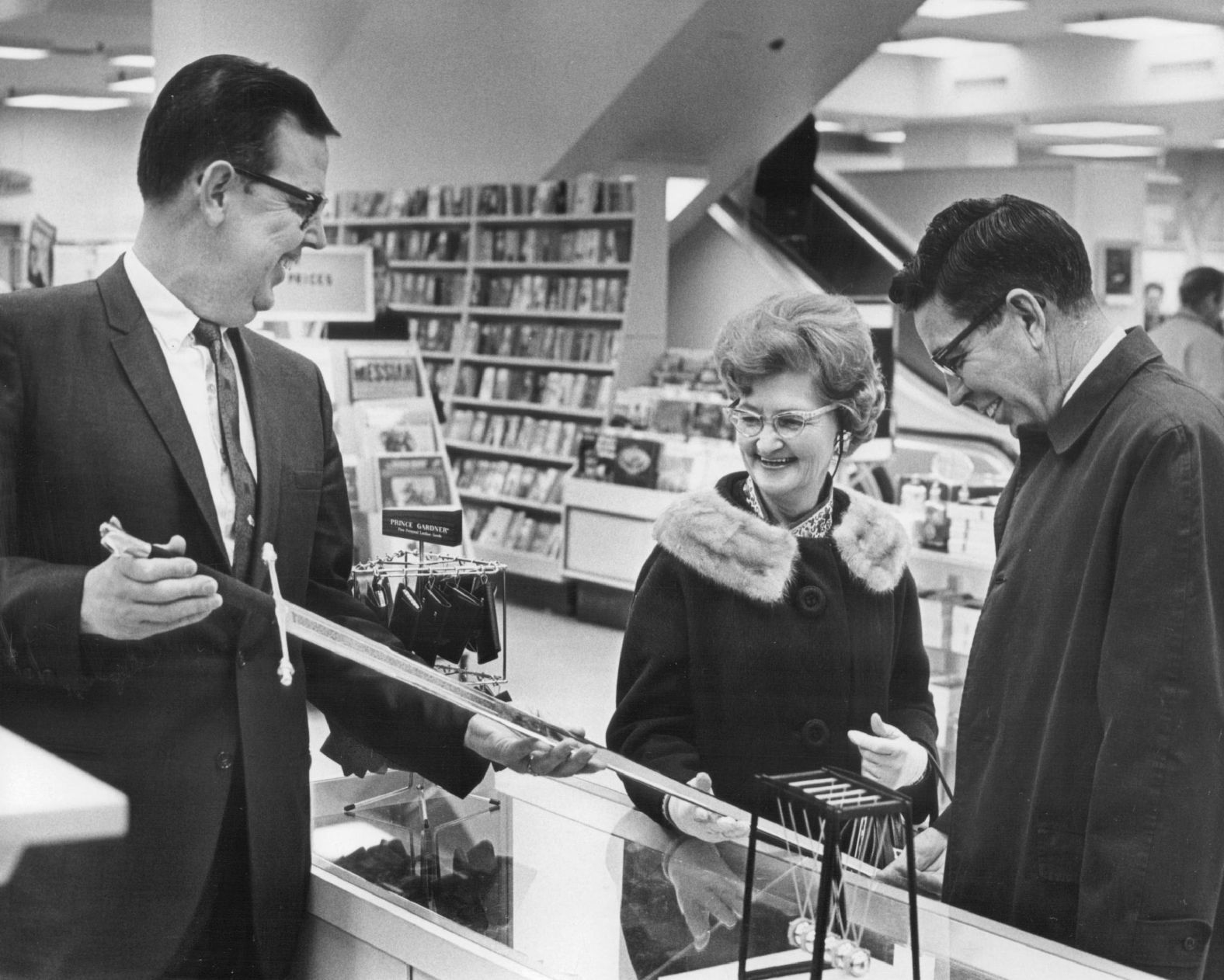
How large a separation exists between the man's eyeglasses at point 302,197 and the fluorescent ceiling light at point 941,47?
121 inches

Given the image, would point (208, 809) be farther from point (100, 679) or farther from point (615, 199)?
point (615, 199)

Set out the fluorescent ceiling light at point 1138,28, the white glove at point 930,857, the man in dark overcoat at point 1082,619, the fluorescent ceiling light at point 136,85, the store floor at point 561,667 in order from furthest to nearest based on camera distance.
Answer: the fluorescent ceiling light at point 1138,28, the store floor at point 561,667, the fluorescent ceiling light at point 136,85, the white glove at point 930,857, the man in dark overcoat at point 1082,619

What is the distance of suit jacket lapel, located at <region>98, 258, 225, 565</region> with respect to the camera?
1.74 meters

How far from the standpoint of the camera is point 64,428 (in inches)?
65.7

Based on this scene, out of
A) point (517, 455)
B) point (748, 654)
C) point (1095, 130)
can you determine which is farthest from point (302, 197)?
point (1095, 130)

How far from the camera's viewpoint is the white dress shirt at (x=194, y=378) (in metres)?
1.78

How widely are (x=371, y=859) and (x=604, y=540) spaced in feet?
7.37

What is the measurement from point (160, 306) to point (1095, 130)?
4.59 metres

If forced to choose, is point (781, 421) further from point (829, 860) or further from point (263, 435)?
point (829, 860)

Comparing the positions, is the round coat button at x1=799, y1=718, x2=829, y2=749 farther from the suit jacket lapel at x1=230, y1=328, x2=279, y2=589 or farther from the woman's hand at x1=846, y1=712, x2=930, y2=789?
the suit jacket lapel at x1=230, y1=328, x2=279, y2=589

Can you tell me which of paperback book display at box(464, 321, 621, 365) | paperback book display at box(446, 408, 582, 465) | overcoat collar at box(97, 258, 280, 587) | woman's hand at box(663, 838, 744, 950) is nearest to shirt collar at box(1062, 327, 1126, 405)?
woman's hand at box(663, 838, 744, 950)

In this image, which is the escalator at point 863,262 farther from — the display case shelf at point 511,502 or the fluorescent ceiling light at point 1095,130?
the display case shelf at point 511,502

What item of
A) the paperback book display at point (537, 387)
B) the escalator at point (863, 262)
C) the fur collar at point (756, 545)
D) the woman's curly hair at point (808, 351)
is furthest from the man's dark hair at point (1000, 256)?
the paperback book display at point (537, 387)

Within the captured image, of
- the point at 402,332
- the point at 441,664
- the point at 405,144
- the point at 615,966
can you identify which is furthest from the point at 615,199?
the point at 615,966
